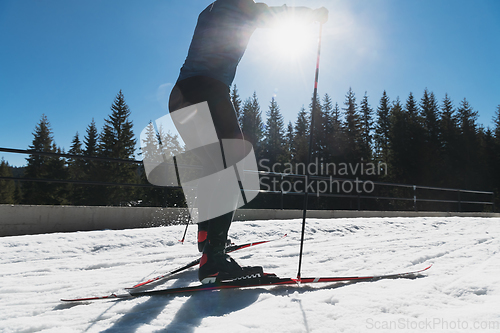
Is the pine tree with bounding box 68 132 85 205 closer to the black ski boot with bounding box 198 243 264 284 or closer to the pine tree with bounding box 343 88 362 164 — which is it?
the black ski boot with bounding box 198 243 264 284

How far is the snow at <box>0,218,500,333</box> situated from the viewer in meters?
0.94

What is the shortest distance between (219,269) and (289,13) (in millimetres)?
1446

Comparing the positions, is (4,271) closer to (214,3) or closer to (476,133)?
(214,3)

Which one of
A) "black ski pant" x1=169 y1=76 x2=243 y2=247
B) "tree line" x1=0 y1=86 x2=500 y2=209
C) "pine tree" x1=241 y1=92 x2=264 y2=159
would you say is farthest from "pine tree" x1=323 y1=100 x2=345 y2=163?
"black ski pant" x1=169 y1=76 x2=243 y2=247

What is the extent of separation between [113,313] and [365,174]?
93.1ft

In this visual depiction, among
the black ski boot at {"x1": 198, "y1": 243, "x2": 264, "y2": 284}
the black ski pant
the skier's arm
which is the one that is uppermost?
the skier's arm

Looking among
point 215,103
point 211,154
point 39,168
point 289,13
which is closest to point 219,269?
point 211,154

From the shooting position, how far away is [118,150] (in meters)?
28.6

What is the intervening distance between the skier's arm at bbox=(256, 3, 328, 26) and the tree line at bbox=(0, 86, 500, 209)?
2156cm

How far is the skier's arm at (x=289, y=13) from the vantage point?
154 cm

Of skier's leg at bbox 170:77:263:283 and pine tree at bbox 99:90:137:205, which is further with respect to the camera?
pine tree at bbox 99:90:137:205

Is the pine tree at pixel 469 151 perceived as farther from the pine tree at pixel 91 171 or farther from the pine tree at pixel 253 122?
the pine tree at pixel 91 171

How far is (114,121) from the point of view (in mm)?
30391

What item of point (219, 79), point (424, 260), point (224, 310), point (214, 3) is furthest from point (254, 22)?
point (424, 260)
